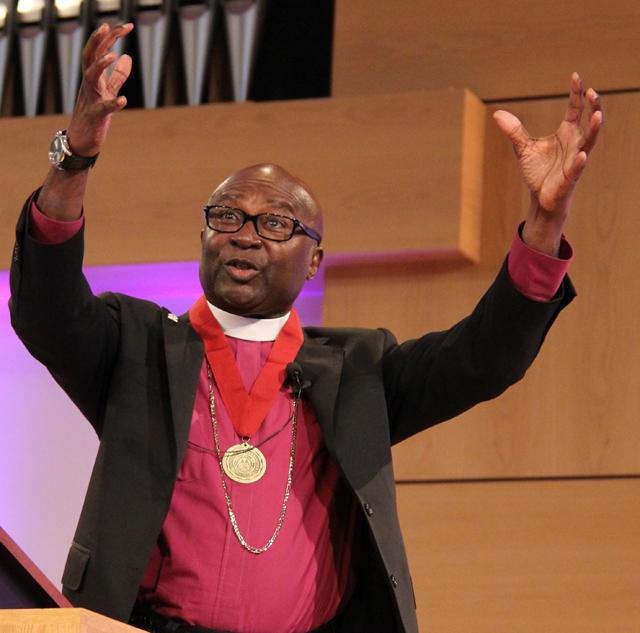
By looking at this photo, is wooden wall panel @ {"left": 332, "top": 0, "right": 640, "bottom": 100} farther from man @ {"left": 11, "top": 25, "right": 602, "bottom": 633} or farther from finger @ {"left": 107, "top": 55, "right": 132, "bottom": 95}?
finger @ {"left": 107, "top": 55, "right": 132, "bottom": 95}

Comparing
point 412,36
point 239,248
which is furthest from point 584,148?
point 412,36

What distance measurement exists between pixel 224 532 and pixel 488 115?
91.7 inches

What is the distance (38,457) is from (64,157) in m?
2.98

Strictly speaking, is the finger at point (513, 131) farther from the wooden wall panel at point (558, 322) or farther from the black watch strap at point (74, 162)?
the wooden wall panel at point (558, 322)

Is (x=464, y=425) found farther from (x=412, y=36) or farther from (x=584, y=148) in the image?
(x=584, y=148)

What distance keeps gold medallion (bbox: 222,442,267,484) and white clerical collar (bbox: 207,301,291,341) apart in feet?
0.84

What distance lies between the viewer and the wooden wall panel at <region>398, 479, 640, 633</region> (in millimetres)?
4359

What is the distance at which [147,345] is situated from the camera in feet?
9.61

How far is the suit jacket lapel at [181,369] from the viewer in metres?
2.78

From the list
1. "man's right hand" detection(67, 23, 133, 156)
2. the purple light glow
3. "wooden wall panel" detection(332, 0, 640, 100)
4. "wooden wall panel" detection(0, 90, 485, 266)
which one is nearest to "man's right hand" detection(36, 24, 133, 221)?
"man's right hand" detection(67, 23, 133, 156)

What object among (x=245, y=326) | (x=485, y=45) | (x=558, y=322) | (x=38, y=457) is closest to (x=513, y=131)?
(x=245, y=326)

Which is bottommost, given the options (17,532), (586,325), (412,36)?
(17,532)

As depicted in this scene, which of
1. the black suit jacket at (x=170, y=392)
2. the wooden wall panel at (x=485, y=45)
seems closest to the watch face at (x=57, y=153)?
the black suit jacket at (x=170, y=392)

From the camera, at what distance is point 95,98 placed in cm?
257
